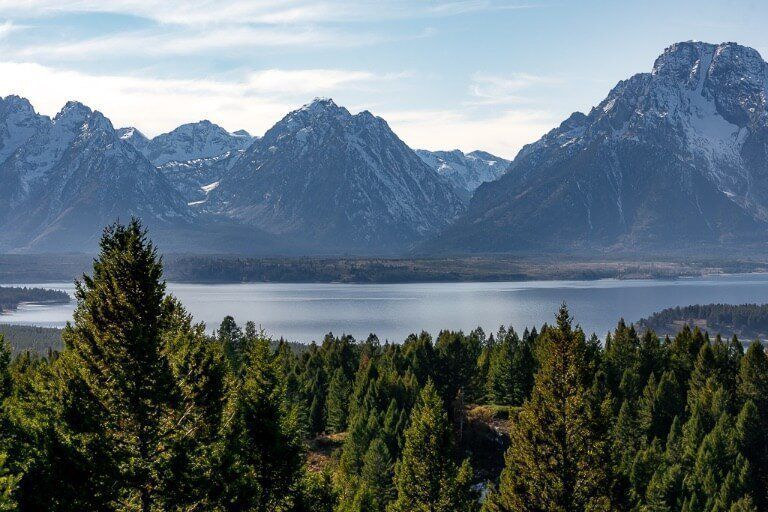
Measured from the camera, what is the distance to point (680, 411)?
273 ft

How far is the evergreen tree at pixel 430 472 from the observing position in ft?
148

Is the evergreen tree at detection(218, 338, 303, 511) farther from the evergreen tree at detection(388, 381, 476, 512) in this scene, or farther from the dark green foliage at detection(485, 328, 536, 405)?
the dark green foliage at detection(485, 328, 536, 405)

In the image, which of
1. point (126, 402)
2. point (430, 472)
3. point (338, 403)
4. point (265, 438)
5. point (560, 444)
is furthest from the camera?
point (338, 403)

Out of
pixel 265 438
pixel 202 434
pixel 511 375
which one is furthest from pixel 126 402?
pixel 511 375

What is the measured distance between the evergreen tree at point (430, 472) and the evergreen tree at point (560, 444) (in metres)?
8.89

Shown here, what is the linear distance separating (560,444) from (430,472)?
1209 cm

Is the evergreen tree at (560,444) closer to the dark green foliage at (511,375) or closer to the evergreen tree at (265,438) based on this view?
the evergreen tree at (265,438)

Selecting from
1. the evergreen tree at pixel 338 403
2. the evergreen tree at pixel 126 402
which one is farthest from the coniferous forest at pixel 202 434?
the evergreen tree at pixel 338 403

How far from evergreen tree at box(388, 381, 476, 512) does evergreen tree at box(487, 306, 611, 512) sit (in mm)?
8889

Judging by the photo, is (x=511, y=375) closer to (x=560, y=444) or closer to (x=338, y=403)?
(x=338, y=403)

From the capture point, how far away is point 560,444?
1391 inches

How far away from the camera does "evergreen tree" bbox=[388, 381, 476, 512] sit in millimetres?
45031

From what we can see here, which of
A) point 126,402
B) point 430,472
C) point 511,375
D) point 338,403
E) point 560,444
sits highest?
point 126,402

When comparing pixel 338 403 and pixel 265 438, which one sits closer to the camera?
pixel 265 438
